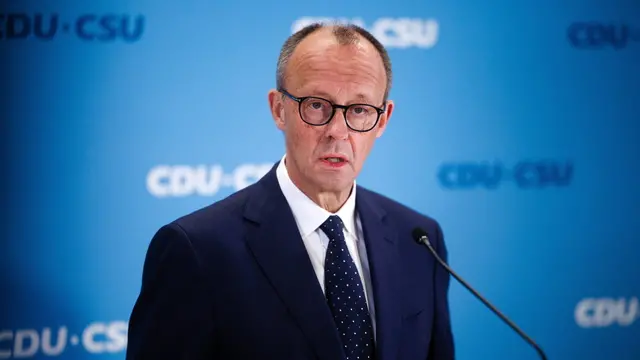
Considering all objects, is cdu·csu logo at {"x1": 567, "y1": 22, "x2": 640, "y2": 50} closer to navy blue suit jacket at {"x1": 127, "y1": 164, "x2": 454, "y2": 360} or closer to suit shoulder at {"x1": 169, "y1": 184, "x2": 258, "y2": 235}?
navy blue suit jacket at {"x1": 127, "y1": 164, "x2": 454, "y2": 360}

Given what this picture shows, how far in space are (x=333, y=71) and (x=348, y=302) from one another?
19.7 inches

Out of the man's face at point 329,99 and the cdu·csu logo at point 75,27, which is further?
the cdu·csu logo at point 75,27

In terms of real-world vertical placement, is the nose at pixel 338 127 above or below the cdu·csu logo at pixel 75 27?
below

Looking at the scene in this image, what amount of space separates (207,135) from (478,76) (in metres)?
1.12

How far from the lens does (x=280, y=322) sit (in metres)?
1.64

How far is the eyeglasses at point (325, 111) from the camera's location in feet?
5.74

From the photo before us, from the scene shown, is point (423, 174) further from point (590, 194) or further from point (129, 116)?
point (129, 116)

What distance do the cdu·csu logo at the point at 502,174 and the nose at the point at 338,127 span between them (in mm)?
1532

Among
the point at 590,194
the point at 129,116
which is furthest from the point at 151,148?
the point at 590,194

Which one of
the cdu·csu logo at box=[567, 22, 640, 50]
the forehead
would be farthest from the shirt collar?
the cdu·csu logo at box=[567, 22, 640, 50]

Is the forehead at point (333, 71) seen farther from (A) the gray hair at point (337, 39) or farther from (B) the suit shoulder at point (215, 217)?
(B) the suit shoulder at point (215, 217)

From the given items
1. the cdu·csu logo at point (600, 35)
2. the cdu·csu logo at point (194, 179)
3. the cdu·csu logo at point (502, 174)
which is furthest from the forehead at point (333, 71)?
the cdu·csu logo at point (600, 35)

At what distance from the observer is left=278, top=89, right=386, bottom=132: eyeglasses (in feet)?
5.74

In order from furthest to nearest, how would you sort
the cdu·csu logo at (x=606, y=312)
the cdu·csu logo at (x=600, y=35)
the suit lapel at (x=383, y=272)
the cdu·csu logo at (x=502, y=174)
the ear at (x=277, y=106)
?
the cdu·csu logo at (x=606, y=312), the cdu·csu logo at (x=600, y=35), the cdu·csu logo at (x=502, y=174), the ear at (x=277, y=106), the suit lapel at (x=383, y=272)
